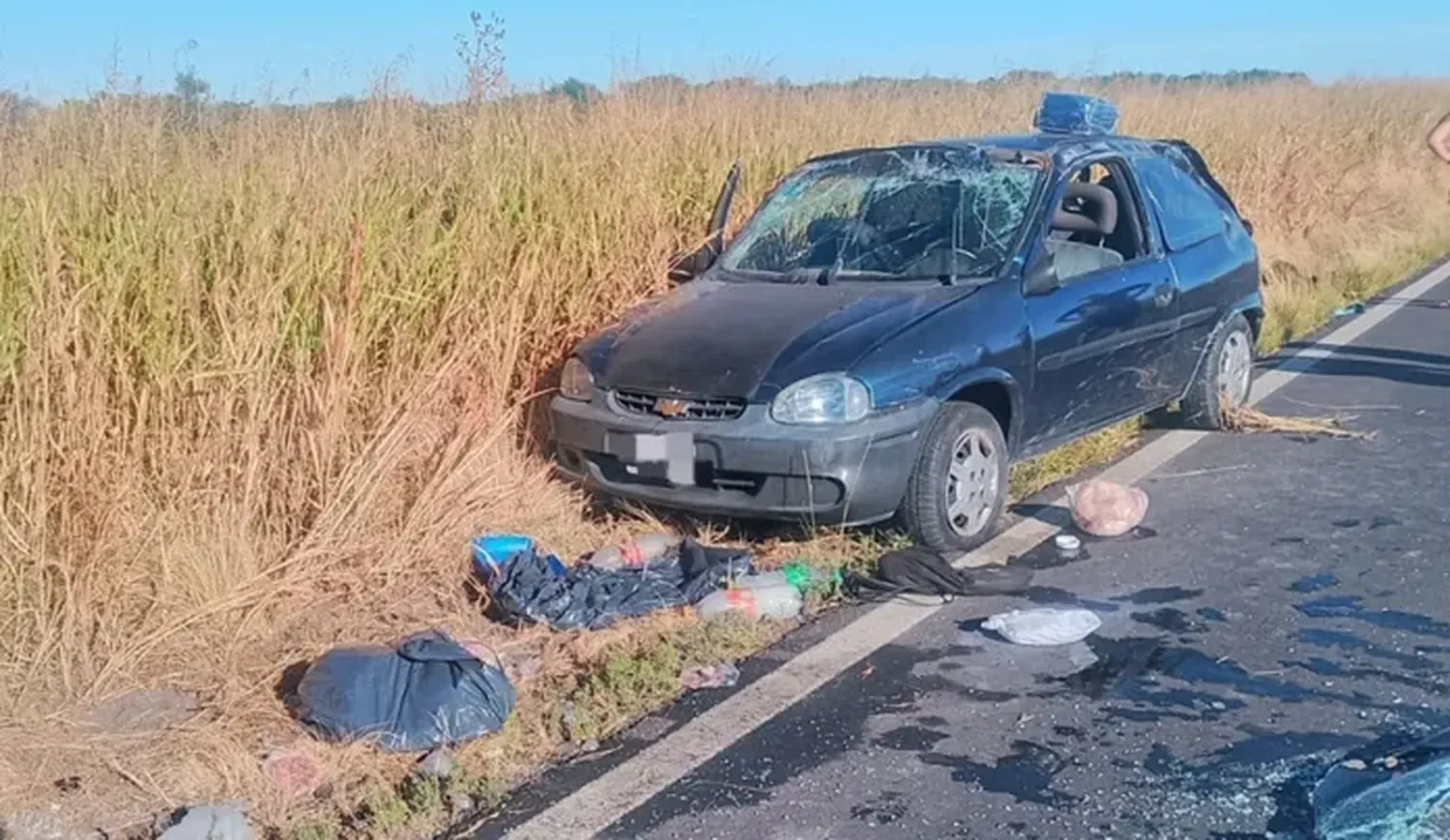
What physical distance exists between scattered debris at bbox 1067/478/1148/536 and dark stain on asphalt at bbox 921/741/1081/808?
7.27ft

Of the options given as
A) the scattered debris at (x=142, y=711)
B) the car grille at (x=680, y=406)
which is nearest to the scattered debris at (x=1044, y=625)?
the car grille at (x=680, y=406)

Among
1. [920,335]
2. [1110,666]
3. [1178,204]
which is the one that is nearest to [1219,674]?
[1110,666]

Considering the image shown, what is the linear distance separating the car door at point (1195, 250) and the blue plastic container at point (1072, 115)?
0.38 m

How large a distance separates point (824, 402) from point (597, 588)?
105 cm

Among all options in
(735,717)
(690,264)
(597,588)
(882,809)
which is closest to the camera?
(882,809)

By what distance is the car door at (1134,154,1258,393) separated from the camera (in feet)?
24.8

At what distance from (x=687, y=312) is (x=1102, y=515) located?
6.14 ft

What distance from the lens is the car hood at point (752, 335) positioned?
578 centimetres

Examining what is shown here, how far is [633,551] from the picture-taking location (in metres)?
6.02

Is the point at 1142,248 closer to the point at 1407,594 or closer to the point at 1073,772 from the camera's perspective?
the point at 1407,594

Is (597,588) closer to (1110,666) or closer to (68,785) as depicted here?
(1110,666)

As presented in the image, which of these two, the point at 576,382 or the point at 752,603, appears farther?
the point at 576,382

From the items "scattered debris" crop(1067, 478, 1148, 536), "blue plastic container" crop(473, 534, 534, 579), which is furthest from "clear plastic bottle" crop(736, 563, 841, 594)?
"scattered debris" crop(1067, 478, 1148, 536)

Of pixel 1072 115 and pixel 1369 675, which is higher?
pixel 1072 115
